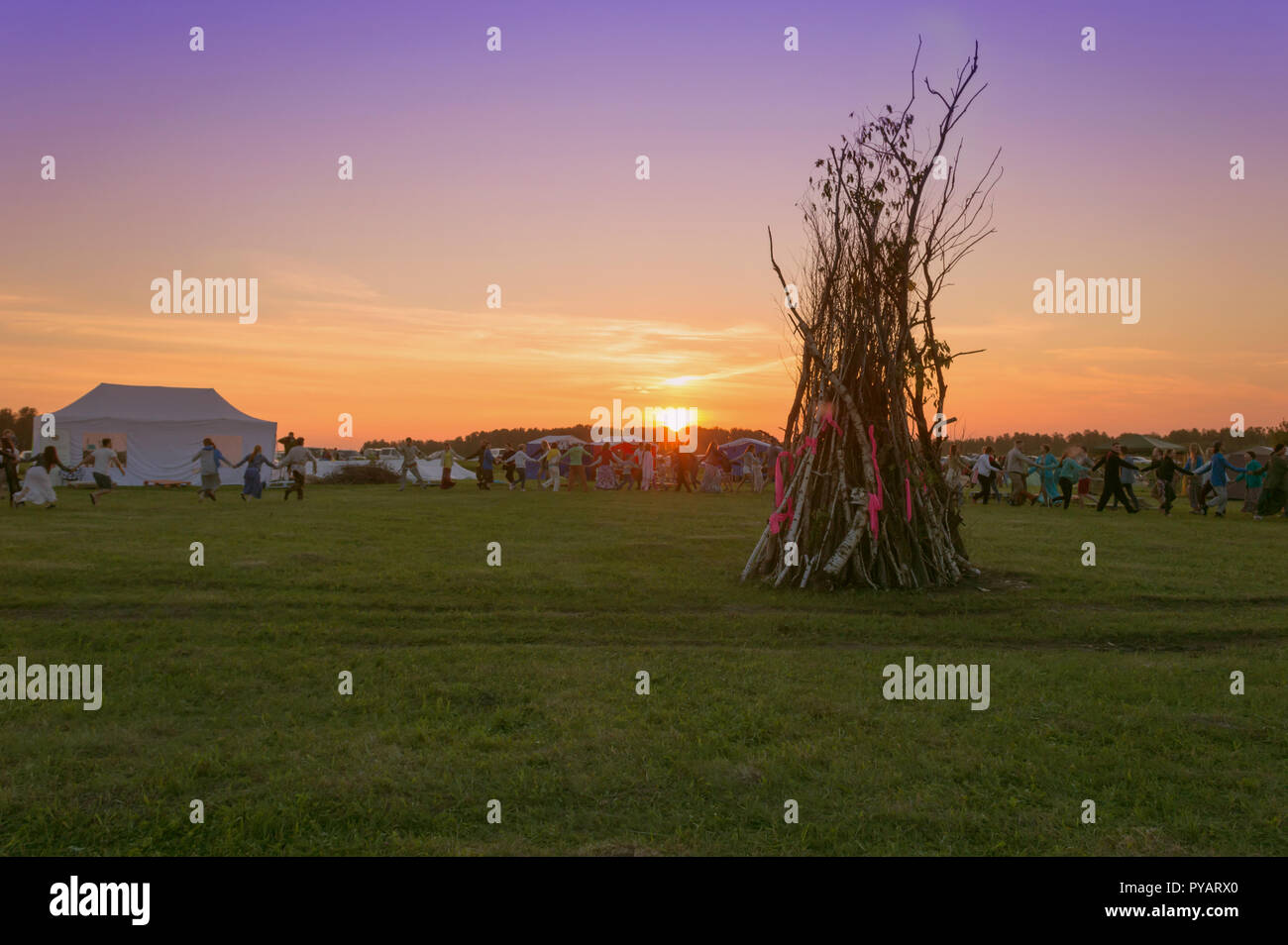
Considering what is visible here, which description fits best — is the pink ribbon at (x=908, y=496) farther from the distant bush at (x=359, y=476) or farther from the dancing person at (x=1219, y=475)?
the distant bush at (x=359, y=476)

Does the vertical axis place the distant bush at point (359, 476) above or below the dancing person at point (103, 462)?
below

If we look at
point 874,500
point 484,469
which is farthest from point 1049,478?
point 484,469

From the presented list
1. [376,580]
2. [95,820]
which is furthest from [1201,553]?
[95,820]

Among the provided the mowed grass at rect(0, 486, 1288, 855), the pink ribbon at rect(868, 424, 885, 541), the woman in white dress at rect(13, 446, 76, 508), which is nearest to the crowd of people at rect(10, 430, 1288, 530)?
the woman in white dress at rect(13, 446, 76, 508)

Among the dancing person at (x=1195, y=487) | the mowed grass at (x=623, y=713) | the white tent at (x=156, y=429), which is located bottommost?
the mowed grass at (x=623, y=713)

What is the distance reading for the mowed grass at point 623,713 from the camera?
434 centimetres

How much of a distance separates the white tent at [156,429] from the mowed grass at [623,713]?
2210cm

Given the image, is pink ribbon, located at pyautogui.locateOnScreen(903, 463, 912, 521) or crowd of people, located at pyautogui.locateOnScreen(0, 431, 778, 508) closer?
pink ribbon, located at pyautogui.locateOnScreen(903, 463, 912, 521)

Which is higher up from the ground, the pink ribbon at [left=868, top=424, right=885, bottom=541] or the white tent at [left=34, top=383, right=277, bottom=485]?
the white tent at [left=34, top=383, right=277, bottom=485]

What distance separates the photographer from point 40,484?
2138 cm

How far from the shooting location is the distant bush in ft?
130

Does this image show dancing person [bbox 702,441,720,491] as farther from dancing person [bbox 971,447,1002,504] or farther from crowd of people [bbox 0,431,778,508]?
dancing person [bbox 971,447,1002,504]

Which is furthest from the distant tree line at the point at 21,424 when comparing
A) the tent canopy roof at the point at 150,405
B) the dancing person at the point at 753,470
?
the dancing person at the point at 753,470

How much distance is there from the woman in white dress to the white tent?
10335 millimetres
